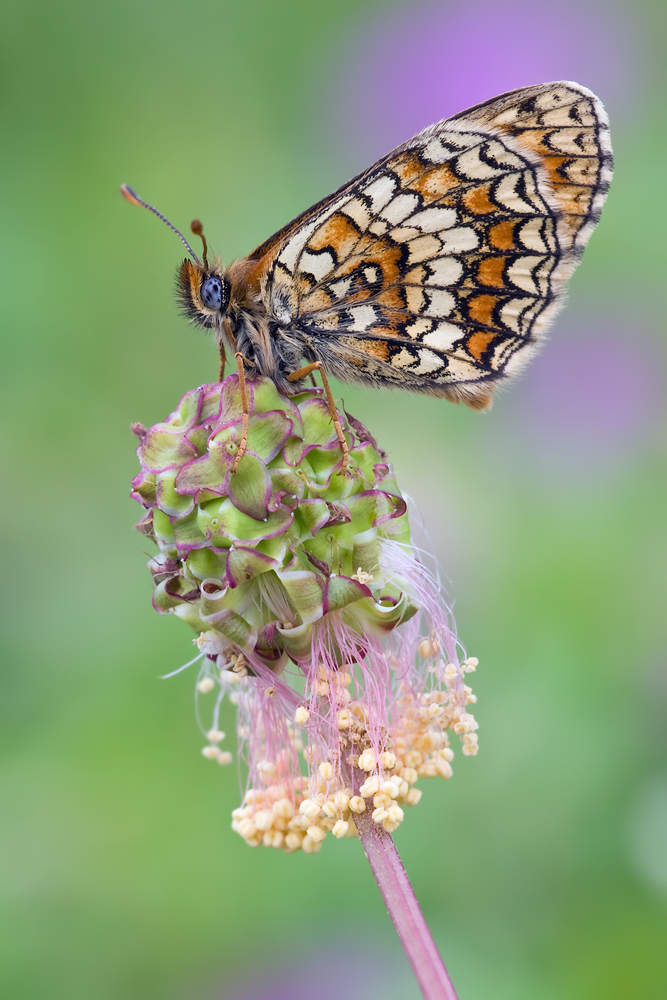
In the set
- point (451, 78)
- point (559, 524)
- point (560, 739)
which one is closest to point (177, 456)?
point (560, 739)

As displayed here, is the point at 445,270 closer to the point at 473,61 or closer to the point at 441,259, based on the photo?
the point at 441,259

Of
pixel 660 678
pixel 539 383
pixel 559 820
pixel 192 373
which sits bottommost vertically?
pixel 559 820

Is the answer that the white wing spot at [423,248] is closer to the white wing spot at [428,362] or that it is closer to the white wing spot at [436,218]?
the white wing spot at [436,218]

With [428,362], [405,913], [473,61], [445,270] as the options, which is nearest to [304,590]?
[405,913]

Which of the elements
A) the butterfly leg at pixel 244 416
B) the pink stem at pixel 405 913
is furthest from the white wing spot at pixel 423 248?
the pink stem at pixel 405 913

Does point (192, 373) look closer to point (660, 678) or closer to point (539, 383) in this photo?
point (539, 383)

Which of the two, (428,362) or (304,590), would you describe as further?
(428,362)
